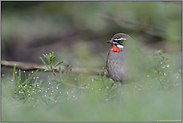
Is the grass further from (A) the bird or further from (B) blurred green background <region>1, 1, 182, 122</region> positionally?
(A) the bird

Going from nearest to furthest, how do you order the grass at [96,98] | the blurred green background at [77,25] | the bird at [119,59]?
1. the grass at [96,98]
2. the bird at [119,59]
3. the blurred green background at [77,25]

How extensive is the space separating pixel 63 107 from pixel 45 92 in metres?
0.59

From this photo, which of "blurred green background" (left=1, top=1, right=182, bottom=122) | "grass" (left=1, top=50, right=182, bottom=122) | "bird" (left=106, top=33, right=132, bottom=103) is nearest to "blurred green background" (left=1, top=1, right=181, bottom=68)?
"blurred green background" (left=1, top=1, right=182, bottom=122)

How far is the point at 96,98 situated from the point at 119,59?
554mm

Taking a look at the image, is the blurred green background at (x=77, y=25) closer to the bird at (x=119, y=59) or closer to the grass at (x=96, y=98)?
the grass at (x=96, y=98)

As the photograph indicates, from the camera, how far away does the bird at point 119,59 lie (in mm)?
2639

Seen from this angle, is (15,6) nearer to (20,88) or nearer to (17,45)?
(17,45)

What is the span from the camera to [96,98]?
2.40m

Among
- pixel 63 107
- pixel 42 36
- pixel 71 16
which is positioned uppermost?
pixel 71 16

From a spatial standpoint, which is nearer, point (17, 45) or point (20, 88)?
point (20, 88)

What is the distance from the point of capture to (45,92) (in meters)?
A: 2.80

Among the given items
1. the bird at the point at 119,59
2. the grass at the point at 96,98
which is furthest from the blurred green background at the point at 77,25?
the bird at the point at 119,59

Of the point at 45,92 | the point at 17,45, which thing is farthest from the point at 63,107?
the point at 17,45

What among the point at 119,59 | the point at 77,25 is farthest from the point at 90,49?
the point at 119,59
